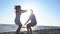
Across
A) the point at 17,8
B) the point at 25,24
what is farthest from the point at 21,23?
the point at 17,8

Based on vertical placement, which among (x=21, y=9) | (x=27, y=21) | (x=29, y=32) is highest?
(x=21, y=9)

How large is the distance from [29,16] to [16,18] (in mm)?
702

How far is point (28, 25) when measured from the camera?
28.5 ft

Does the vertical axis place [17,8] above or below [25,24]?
above

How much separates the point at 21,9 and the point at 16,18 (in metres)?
0.57

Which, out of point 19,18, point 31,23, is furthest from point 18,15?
point 31,23

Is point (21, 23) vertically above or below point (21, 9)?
below

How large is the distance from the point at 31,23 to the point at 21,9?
869mm

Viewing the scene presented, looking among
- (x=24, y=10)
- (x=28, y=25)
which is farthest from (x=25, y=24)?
(x=24, y=10)

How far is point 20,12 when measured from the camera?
8828 mm

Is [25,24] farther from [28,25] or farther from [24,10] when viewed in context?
[24,10]

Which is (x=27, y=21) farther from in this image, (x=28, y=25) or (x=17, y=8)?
(x=17, y=8)

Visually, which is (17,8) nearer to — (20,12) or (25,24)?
A: (20,12)

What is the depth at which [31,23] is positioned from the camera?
883 centimetres
